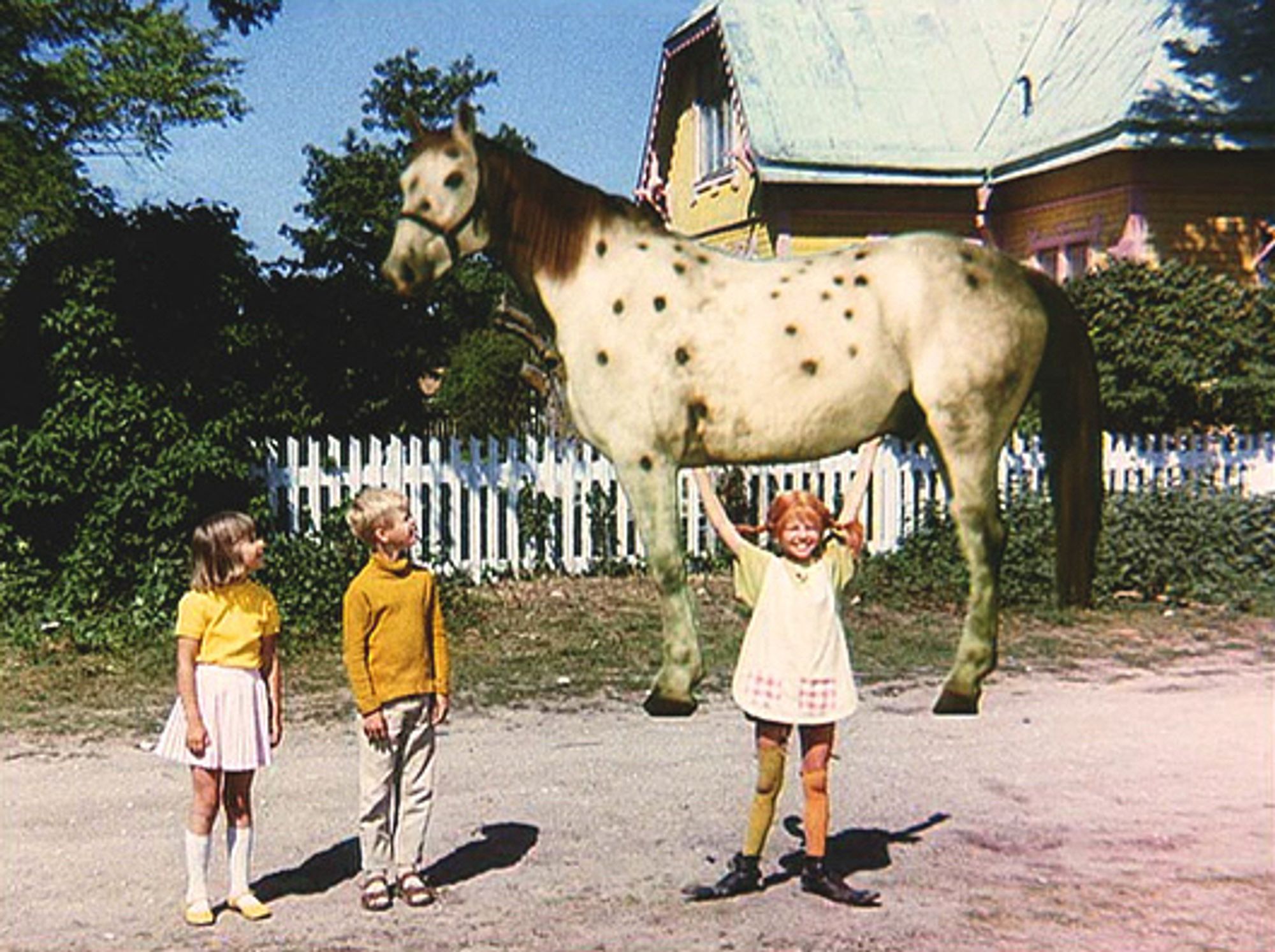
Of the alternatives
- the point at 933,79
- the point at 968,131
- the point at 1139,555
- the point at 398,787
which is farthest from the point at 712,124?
the point at 398,787

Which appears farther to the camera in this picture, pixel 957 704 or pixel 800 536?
pixel 800 536

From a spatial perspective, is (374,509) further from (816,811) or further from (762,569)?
(816,811)

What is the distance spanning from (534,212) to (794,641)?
1622mm

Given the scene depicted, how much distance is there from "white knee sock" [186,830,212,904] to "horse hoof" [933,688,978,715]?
293 cm

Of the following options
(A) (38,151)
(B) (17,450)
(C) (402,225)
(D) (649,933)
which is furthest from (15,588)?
(A) (38,151)

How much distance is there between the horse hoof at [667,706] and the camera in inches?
130

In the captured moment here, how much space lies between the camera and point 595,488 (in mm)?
12727

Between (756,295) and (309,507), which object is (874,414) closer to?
(756,295)

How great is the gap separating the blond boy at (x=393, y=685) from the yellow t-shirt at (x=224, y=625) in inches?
12.4

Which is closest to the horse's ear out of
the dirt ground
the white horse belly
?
the white horse belly

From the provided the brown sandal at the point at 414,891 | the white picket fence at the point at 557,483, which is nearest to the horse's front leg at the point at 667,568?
the brown sandal at the point at 414,891

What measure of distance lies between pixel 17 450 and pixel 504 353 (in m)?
3.83

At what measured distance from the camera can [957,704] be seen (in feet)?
11.2

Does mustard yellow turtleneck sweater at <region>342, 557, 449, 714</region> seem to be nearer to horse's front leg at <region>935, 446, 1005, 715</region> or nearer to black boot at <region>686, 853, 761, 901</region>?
black boot at <region>686, 853, 761, 901</region>
